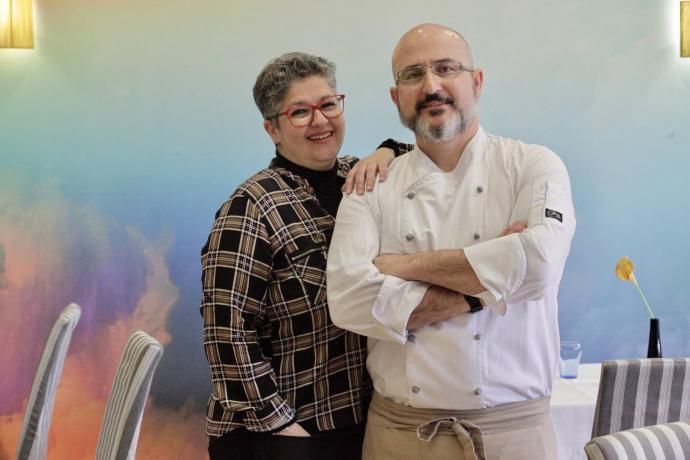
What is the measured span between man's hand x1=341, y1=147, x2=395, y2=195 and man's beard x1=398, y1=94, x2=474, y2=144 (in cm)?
15

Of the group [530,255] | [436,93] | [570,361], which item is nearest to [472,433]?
→ [530,255]

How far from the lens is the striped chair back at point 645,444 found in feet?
4.58

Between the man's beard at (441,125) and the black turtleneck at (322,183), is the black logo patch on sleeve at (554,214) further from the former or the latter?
the black turtleneck at (322,183)

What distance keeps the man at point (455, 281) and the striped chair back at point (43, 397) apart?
982 mm

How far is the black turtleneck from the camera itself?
221cm

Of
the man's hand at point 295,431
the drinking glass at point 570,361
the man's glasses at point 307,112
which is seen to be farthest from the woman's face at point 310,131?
the drinking glass at point 570,361

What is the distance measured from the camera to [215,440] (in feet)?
6.88

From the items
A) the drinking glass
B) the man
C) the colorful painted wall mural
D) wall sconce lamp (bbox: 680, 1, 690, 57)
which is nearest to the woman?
the man

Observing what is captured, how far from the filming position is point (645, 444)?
4.75 feet

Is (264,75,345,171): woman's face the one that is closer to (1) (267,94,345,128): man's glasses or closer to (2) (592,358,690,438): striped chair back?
(1) (267,94,345,128): man's glasses

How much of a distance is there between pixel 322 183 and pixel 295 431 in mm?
634

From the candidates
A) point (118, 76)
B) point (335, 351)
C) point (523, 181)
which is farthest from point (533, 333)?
point (118, 76)

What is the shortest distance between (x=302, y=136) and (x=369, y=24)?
5.05 feet

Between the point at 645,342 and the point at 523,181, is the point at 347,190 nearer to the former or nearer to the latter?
the point at 523,181
